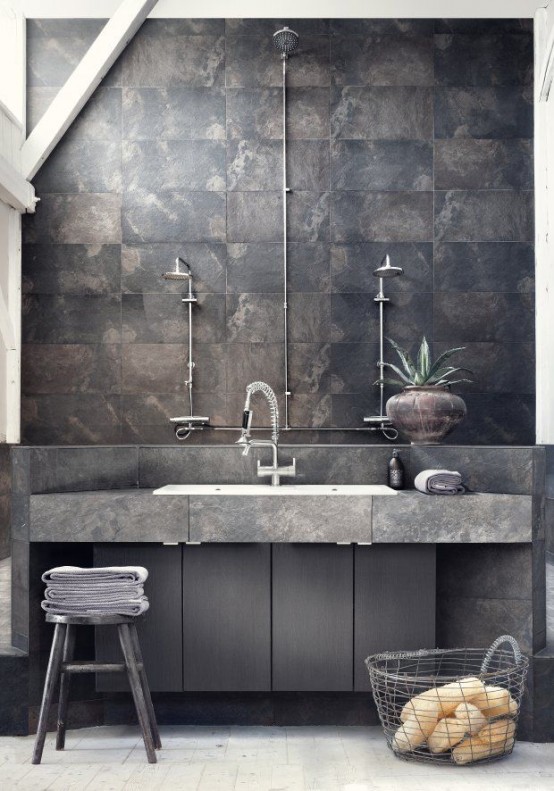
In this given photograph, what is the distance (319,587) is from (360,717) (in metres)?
0.53

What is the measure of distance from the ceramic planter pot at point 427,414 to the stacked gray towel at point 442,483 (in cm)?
25

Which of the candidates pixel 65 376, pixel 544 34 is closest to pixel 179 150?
pixel 65 376

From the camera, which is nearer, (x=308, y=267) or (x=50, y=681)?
(x=50, y=681)

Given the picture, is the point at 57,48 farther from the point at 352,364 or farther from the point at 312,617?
the point at 312,617

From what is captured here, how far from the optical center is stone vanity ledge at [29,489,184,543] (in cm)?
255

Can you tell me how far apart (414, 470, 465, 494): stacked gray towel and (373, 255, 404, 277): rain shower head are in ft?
6.29

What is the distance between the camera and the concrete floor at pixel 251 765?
2180 millimetres

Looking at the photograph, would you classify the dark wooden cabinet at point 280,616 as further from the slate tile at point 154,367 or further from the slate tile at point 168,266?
the slate tile at point 168,266

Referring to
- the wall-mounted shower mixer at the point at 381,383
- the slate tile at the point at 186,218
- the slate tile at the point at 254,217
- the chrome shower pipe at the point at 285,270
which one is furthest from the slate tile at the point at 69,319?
the wall-mounted shower mixer at the point at 381,383

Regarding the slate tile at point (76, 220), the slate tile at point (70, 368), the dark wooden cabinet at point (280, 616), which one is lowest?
the dark wooden cabinet at point (280, 616)

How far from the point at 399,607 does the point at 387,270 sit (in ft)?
7.48

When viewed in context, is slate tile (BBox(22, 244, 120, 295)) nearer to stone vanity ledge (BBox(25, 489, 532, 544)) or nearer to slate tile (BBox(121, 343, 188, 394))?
slate tile (BBox(121, 343, 188, 394))

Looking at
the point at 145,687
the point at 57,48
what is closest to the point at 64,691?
the point at 145,687

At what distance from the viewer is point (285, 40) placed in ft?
14.5
